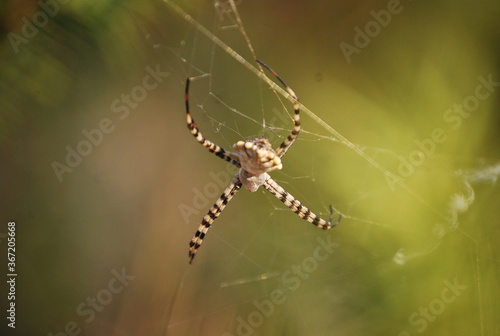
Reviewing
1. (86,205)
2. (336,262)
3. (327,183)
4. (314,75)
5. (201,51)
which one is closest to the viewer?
(327,183)

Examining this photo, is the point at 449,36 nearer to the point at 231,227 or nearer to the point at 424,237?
the point at 424,237

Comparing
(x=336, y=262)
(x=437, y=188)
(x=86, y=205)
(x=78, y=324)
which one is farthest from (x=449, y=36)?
(x=78, y=324)

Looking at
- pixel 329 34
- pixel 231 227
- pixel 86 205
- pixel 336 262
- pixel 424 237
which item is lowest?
pixel 86 205

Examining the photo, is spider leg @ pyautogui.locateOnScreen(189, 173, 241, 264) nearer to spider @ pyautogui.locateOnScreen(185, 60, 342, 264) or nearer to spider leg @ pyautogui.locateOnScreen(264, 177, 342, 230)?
spider @ pyautogui.locateOnScreen(185, 60, 342, 264)

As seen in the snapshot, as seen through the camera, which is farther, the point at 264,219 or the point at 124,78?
the point at 124,78

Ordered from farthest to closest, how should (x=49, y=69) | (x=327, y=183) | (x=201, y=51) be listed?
(x=201, y=51), (x=49, y=69), (x=327, y=183)

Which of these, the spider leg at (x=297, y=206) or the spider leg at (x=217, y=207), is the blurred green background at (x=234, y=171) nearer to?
the spider leg at (x=297, y=206)

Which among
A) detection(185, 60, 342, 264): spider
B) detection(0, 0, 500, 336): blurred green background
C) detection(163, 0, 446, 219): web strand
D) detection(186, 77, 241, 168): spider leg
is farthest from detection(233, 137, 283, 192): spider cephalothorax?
detection(0, 0, 500, 336): blurred green background
